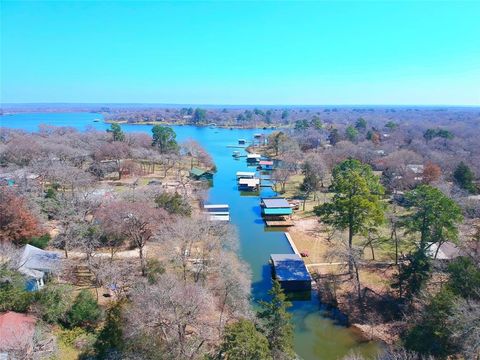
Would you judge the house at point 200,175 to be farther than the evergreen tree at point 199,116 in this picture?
No

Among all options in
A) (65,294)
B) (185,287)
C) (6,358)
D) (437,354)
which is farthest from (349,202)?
(6,358)

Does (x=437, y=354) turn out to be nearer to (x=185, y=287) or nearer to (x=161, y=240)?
(x=185, y=287)

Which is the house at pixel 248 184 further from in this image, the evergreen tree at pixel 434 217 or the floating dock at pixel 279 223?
the evergreen tree at pixel 434 217

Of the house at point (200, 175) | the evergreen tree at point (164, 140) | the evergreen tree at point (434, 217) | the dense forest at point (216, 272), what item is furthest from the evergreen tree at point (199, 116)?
the evergreen tree at point (434, 217)

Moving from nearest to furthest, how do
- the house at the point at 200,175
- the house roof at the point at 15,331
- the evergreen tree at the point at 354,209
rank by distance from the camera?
the house roof at the point at 15,331
the evergreen tree at the point at 354,209
the house at the point at 200,175

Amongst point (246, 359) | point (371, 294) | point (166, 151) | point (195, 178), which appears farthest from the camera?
point (166, 151)

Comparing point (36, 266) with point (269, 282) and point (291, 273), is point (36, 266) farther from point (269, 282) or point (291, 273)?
point (291, 273)

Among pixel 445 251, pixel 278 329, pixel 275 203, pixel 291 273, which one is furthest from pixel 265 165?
pixel 278 329
